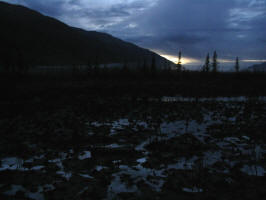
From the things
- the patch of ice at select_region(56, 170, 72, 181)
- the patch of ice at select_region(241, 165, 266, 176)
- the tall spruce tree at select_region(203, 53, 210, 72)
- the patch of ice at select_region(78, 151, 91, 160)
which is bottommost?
the patch of ice at select_region(56, 170, 72, 181)

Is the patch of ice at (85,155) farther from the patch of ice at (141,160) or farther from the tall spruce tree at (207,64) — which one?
the tall spruce tree at (207,64)

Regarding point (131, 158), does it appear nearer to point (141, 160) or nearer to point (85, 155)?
point (141, 160)

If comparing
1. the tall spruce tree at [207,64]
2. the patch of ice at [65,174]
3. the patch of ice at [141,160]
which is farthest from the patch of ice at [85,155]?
the tall spruce tree at [207,64]

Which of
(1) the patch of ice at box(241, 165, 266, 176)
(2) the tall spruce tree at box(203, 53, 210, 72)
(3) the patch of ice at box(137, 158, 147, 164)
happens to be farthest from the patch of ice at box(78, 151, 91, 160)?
(2) the tall spruce tree at box(203, 53, 210, 72)

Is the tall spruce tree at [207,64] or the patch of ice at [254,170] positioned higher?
the tall spruce tree at [207,64]

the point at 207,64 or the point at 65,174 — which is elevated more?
the point at 207,64

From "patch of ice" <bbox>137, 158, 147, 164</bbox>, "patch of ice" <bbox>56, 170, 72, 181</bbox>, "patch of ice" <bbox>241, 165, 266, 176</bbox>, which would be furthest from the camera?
"patch of ice" <bbox>137, 158, 147, 164</bbox>

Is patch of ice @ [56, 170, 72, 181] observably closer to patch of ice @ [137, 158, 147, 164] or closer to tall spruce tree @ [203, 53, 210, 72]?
patch of ice @ [137, 158, 147, 164]

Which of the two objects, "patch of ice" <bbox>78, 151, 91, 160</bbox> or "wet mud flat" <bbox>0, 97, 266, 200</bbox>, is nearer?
"wet mud flat" <bbox>0, 97, 266, 200</bbox>

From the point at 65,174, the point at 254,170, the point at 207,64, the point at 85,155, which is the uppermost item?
the point at 207,64

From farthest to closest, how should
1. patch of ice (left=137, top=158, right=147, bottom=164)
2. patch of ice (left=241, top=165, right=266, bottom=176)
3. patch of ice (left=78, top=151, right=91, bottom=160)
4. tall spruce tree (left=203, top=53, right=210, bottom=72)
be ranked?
1. tall spruce tree (left=203, top=53, right=210, bottom=72)
2. patch of ice (left=78, top=151, right=91, bottom=160)
3. patch of ice (left=137, top=158, right=147, bottom=164)
4. patch of ice (left=241, top=165, right=266, bottom=176)

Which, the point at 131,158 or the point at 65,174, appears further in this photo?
the point at 131,158

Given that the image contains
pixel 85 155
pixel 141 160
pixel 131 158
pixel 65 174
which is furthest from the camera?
pixel 85 155

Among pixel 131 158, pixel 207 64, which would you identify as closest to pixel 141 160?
pixel 131 158
